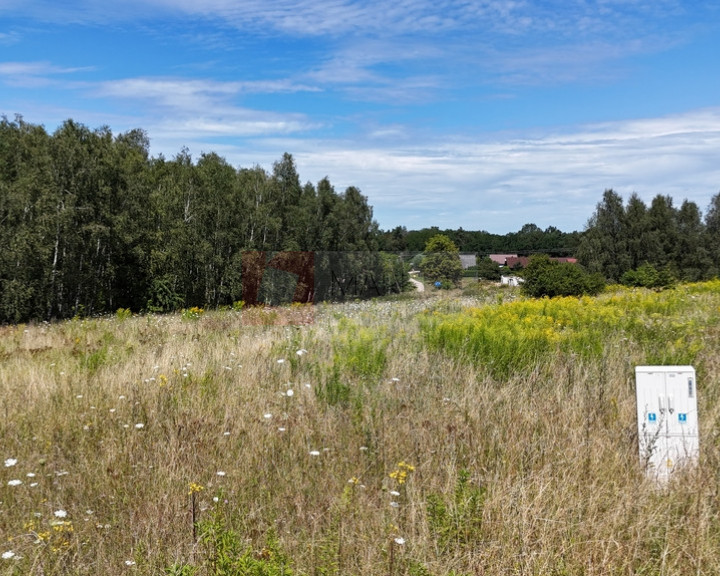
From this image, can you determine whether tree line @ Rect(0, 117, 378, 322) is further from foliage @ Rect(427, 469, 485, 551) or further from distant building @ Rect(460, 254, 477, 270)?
foliage @ Rect(427, 469, 485, 551)

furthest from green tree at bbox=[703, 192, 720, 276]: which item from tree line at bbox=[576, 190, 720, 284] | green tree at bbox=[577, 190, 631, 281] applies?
green tree at bbox=[577, 190, 631, 281]

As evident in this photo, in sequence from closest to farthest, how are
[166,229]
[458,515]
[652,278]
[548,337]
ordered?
[458,515] → [548,337] → [652,278] → [166,229]

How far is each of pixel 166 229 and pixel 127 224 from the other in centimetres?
259

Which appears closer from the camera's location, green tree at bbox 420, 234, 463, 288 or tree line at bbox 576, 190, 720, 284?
green tree at bbox 420, 234, 463, 288

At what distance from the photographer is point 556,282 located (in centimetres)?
1858

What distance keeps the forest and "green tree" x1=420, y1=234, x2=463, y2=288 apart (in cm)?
504

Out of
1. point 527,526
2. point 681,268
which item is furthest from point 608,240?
point 527,526

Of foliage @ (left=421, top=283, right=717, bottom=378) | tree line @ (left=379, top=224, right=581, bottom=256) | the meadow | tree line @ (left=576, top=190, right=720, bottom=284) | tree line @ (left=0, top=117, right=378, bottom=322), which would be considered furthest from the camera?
tree line @ (left=379, top=224, right=581, bottom=256)

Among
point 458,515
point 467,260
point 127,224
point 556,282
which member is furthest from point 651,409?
point 127,224

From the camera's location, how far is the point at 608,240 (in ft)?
160

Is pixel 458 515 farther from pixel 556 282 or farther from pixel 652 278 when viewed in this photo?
pixel 652 278

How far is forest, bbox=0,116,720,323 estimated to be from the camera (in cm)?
2861

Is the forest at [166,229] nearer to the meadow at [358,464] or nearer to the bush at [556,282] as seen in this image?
the bush at [556,282]

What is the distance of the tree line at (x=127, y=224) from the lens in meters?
28.2
